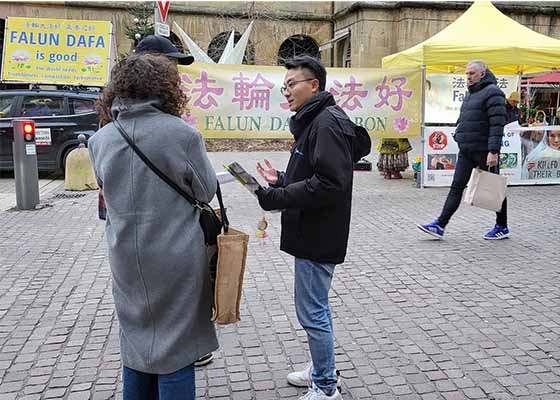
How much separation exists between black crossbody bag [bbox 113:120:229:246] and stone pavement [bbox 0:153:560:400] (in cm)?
138

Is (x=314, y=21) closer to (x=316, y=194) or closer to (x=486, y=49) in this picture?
(x=486, y=49)

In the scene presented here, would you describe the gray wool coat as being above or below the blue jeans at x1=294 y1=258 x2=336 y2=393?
above

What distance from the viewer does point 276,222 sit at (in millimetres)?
7574

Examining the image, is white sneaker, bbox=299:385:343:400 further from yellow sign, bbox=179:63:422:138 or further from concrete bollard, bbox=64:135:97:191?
concrete bollard, bbox=64:135:97:191

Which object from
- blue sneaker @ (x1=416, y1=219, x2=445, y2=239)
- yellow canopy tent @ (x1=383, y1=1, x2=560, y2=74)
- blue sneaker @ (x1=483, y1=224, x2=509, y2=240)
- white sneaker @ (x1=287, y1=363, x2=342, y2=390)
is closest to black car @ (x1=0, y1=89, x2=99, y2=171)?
yellow canopy tent @ (x1=383, y1=1, x2=560, y2=74)

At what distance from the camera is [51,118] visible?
443 inches

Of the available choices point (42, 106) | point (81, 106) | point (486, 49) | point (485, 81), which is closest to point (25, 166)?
point (81, 106)

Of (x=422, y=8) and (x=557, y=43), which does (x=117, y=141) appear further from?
(x=422, y=8)

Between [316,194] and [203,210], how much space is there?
0.64 metres

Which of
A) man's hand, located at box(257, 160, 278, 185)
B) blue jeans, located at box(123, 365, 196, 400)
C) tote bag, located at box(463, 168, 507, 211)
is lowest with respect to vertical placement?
blue jeans, located at box(123, 365, 196, 400)

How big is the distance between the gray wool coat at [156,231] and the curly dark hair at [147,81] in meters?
0.03

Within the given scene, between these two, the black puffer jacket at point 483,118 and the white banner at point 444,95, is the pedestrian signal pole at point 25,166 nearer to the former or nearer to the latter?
the black puffer jacket at point 483,118

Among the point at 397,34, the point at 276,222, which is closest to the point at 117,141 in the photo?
the point at 276,222

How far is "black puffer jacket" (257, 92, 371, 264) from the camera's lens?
8.24ft
